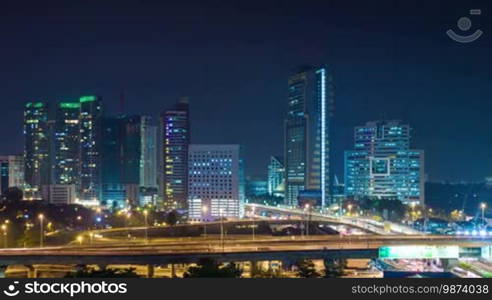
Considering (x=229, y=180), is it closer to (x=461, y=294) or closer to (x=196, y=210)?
(x=196, y=210)

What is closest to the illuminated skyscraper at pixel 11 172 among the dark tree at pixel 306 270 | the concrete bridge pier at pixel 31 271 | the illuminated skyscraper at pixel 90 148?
the illuminated skyscraper at pixel 90 148

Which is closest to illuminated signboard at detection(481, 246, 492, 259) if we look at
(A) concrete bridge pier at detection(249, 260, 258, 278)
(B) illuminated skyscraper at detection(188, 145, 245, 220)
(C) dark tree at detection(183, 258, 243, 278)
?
(A) concrete bridge pier at detection(249, 260, 258, 278)

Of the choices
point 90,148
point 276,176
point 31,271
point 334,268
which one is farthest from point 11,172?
point 334,268

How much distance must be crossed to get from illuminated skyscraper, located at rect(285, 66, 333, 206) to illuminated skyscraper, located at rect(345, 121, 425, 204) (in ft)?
4.72

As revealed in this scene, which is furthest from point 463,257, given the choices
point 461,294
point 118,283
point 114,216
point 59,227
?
point 114,216

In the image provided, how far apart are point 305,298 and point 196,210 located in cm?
2376

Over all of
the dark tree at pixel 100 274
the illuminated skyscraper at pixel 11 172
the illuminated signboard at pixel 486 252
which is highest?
the illuminated skyscraper at pixel 11 172

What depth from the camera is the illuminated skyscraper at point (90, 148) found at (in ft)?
116

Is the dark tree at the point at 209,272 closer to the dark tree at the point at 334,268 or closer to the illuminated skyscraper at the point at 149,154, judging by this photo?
the dark tree at the point at 334,268

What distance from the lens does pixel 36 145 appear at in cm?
3825

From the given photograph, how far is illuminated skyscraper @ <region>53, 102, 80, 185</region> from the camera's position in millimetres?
36938

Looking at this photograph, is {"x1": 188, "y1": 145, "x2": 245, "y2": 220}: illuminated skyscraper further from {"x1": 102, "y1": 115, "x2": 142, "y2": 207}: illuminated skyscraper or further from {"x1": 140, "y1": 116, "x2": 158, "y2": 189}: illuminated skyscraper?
{"x1": 140, "y1": 116, "x2": 158, "y2": 189}: illuminated skyscraper

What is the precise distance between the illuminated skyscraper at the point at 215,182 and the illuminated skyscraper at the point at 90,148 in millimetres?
8481

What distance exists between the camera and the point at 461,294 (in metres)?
3.48
